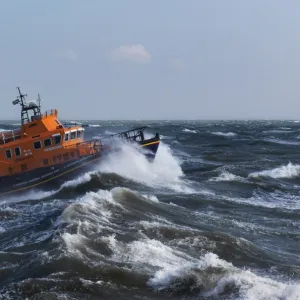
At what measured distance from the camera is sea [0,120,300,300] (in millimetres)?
9708

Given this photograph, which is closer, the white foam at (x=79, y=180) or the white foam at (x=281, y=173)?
the white foam at (x=79, y=180)

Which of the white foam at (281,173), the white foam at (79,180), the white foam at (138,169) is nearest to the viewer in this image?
the white foam at (79,180)

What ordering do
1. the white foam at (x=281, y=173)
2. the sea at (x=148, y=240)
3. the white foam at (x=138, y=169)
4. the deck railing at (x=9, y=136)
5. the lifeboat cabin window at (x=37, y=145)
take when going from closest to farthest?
the sea at (x=148, y=240) < the lifeboat cabin window at (x=37, y=145) < the deck railing at (x=9, y=136) < the white foam at (x=138, y=169) < the white foam at (x=281, y=173)

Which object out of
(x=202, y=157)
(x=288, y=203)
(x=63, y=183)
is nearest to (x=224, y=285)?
(x=288, y=203)

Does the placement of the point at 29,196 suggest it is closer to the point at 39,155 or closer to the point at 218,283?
the point at 39,155

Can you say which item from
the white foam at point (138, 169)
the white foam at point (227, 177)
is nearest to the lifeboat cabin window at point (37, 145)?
the white foam at point (138, 169)

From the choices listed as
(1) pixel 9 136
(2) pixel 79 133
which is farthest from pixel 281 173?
(1) pixel 9 136

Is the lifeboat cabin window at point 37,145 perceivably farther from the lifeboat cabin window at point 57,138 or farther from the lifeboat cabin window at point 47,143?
the lifeboat cabin window at point 57,138

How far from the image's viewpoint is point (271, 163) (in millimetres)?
36938

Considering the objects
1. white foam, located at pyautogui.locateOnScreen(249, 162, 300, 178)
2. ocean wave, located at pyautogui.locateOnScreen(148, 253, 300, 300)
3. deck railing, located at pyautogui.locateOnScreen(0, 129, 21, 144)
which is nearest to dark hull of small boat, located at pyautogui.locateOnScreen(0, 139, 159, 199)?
deck railing, located at pyautogui.locateOnScreen(0, 129, 21, 144)

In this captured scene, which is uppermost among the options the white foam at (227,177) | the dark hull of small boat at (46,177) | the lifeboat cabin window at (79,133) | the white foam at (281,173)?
the lifeboat cabin window at (79,133)

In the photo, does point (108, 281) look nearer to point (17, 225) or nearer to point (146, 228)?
point (146, 228)

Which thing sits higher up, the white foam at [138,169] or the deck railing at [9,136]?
the deck railing at [9,136]

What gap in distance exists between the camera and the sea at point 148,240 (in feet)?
31.8
